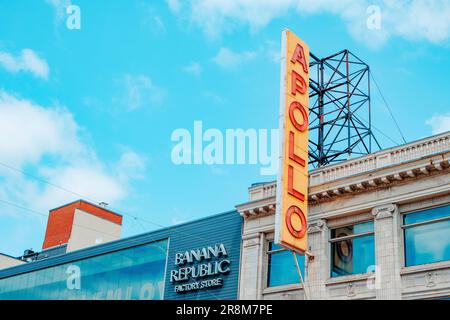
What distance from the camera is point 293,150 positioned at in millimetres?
28969

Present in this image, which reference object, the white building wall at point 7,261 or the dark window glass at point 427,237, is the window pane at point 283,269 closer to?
the dark window glass at point 427,237

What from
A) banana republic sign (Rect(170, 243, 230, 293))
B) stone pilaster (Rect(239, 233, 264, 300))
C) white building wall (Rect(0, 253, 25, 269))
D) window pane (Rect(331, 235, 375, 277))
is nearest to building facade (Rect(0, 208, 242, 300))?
banana republic sign (Rect(170, 243, 230, 293))

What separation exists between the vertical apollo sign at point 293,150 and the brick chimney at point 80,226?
3024 cm

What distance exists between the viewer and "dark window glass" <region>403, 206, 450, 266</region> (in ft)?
85.5

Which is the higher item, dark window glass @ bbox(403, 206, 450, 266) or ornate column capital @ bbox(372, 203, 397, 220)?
ornate column capital @ bbox(372, 203, 397, 220)

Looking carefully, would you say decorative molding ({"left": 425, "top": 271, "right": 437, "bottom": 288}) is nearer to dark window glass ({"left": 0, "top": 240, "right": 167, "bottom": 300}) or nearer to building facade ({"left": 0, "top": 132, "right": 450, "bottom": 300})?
building facade ({"left": 0, "top": 132, "right": 450, "bottom": 300})

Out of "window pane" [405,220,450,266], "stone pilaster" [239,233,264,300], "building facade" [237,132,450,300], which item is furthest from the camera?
"stone pilaster" [239,233,264,300]

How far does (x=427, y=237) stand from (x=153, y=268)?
14.7 m

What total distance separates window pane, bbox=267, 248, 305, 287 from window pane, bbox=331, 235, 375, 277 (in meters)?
1.53

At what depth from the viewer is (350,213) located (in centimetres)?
2886

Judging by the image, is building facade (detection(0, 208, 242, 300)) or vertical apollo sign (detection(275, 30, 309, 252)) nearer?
vertical apollo sign (detection(275, 30, 309, 252))

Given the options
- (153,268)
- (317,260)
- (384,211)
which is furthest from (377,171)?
(153,268)
